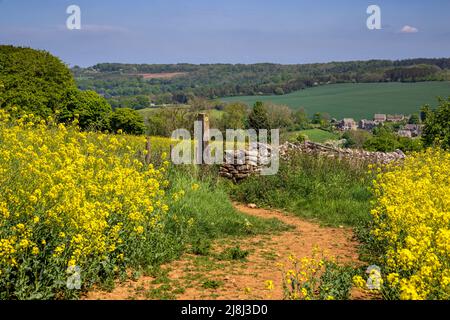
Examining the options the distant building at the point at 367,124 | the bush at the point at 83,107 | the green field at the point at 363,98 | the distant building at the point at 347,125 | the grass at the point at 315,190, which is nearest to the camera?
the grass at the point at 315,190

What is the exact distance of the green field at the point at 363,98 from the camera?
76588mm

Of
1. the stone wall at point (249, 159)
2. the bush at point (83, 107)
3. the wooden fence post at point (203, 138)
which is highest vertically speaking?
the bush at point (83, 107)

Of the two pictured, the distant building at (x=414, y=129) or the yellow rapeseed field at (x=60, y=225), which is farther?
the distant building at (x=414, y=129)

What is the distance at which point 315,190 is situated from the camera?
12227mm

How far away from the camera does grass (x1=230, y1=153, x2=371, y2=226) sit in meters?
11.0

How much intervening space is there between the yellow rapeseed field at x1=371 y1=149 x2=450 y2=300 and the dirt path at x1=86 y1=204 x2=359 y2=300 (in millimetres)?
981

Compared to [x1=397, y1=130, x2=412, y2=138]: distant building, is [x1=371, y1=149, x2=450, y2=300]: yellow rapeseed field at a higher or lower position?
higher

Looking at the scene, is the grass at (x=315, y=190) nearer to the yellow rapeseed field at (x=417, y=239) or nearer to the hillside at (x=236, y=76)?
the yellow rapeseed field at (x=417, y=239)

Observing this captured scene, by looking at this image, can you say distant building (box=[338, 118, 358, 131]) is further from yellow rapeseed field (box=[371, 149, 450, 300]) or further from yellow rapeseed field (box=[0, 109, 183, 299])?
yellow rapeseed field (box=[0, 109, 183, 299])

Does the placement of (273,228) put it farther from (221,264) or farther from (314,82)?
(314,82)

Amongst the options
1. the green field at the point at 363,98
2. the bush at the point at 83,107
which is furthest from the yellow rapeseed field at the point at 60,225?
the green field at the point at 363,98

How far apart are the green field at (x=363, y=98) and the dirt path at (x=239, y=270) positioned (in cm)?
6732

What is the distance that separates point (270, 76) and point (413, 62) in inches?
1190

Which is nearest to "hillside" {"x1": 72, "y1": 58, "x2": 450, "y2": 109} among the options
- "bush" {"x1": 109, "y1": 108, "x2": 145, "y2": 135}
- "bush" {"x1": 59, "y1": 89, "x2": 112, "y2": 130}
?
"bush" {"x1": 109, "y1": 108, "x2": 145, "y2": 135}
